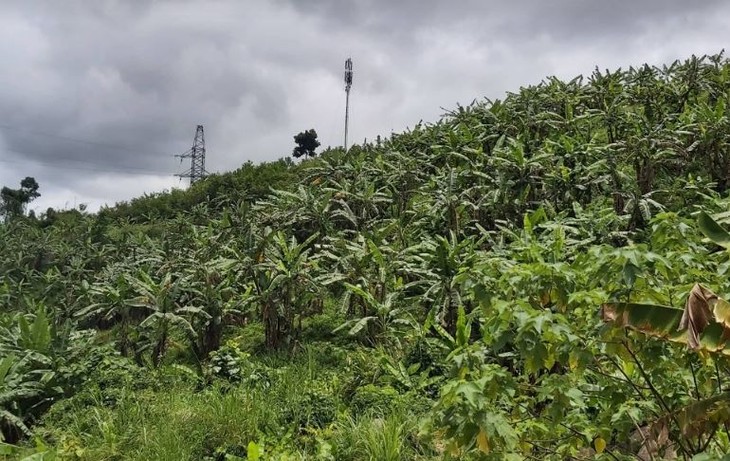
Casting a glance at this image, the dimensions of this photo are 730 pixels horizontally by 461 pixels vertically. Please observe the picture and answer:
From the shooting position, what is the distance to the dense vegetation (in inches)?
85.4

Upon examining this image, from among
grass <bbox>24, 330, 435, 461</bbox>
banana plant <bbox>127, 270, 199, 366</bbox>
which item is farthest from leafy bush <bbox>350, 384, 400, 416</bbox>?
banana plant <bbox>127, 270, 199, 366</bbox>

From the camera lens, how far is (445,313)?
562 cm

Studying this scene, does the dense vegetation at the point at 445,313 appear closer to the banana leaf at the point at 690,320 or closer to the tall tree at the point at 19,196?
the banana leaf at the point at 690,320

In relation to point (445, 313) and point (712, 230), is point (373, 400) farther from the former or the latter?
point (712, 230)

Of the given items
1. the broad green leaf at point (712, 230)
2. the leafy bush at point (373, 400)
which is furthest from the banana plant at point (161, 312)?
the broad green leaf at point (712, 230)

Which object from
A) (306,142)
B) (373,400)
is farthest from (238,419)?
(306,142)

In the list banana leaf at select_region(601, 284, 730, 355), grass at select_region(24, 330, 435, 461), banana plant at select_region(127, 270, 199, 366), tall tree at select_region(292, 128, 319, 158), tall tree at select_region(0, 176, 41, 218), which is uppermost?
tall tree at select_region(292, 128, 319, 158)

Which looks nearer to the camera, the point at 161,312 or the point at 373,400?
the point at 373,400

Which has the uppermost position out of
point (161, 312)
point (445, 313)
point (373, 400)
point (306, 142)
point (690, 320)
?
point (306, 142)

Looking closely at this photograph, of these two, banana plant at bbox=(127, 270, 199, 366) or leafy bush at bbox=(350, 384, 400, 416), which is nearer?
leafy bush at bbox=(350, 384, 400, 416)

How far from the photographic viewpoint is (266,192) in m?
14.2

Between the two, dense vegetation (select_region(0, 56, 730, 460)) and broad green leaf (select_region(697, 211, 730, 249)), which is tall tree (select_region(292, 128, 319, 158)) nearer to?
dense vegetation (select_region(0, 56, 730, 460))

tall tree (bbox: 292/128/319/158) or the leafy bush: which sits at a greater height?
tall tree (bbox: 292/128/319/158)

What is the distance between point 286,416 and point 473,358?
2.54 m
